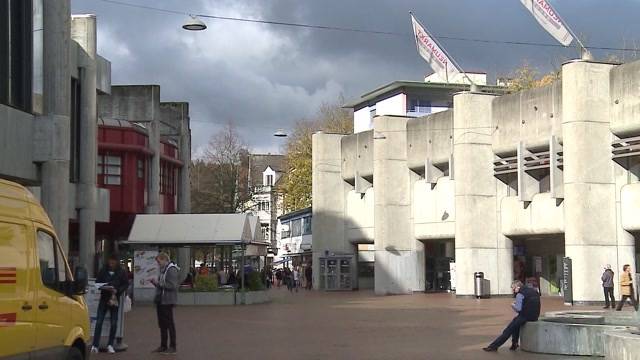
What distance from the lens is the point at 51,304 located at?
9.91m

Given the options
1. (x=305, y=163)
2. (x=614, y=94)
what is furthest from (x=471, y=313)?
(x=305, y=163)

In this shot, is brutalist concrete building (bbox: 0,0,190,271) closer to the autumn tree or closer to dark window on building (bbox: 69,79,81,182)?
dark window on building (bbox: 69,79,81,182)

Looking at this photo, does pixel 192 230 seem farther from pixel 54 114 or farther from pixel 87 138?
pixel 54 114

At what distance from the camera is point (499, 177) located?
4131 centimetres

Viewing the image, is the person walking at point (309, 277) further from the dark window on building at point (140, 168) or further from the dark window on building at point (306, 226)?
the dark window on building at point (140, 168)

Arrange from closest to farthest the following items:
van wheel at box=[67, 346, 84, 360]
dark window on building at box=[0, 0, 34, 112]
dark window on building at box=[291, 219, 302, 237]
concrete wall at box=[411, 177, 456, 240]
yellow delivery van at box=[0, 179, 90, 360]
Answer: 1. yellow delivery van at box=[0, 179, 90, 360]
2. van wheel at box=[67, 346, 84, 360]
3. dark window on building at box=[0, 0, 34, 112]
4. concrete wall at box=[411, 177, 456, 240]
5. dark window on building at box=[291, 219, 302, 237]

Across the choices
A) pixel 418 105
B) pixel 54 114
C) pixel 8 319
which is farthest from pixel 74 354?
pixel 418 105

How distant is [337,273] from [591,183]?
22287 millimetres

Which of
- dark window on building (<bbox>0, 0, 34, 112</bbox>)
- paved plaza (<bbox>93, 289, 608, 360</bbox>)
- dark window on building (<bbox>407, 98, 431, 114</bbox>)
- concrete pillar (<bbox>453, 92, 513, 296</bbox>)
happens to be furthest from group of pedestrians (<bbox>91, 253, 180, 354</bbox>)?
dark window on building (<bbox>407, 98, 431, 114</bbox>)

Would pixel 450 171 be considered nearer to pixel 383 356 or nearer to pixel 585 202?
pixel 585 202

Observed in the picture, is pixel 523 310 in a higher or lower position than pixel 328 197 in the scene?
lower

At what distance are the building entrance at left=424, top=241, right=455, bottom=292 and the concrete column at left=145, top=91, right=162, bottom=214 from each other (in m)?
14.8

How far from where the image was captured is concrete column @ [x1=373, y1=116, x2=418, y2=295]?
47375 millimetres

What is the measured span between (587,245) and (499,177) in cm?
786
